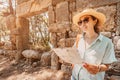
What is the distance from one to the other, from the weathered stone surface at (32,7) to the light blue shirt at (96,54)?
10.8ft

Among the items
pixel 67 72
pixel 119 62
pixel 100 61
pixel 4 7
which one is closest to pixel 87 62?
pixel 100 61

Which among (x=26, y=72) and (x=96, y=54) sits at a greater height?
(x=96, y=54)

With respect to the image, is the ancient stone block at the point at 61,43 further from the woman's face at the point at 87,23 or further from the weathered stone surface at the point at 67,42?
the woman's face at the point at 87,23

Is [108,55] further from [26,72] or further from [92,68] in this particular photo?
[26,72]

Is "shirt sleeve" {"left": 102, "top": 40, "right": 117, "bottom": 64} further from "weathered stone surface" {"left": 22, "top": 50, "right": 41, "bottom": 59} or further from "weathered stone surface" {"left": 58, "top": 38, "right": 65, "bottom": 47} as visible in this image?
"weathered stone surface" {"left": 22, "top": 50, "right": 41, "bottom": 59}

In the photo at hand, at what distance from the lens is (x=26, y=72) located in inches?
199

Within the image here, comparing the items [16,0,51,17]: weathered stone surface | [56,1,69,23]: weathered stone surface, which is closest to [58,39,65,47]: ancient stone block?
[56,1,69,23]: weathered stone surface

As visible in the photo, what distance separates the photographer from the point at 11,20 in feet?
22.4

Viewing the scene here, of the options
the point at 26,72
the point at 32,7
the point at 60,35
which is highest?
the point at 32,7

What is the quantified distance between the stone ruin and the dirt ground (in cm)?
24

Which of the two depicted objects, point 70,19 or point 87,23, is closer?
point 87,23

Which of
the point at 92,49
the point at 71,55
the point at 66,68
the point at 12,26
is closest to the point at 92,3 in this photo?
the point at 66,68

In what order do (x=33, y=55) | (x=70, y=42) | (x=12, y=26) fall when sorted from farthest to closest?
(x=12, y=26) → (x=33, y=55) → (x=70, y=42)

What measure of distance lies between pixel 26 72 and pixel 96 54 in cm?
355
